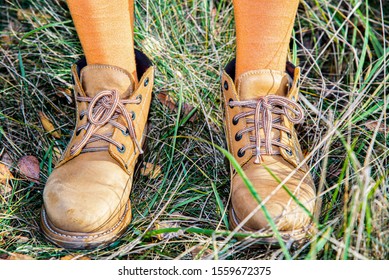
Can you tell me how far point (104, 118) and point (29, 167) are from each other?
0.31 meters

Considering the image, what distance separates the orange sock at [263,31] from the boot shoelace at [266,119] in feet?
0.29

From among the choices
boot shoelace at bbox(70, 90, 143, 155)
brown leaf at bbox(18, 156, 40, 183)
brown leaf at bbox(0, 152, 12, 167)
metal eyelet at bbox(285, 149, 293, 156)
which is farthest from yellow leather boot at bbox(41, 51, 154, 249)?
metal eyelet at bbox(285, 149, 293, 156)

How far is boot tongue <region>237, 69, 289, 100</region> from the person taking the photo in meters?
1.33

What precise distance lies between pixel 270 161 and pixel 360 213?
10.7 inches

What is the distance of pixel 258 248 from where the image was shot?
1212 millimetres

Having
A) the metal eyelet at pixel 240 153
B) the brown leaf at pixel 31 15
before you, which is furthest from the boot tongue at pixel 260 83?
the brown leaf at pixel 31 15

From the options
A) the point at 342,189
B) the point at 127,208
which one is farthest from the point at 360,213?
the point at 127,208

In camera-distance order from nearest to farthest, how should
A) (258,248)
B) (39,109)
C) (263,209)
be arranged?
(263,209)
(258,248)
(39,109)

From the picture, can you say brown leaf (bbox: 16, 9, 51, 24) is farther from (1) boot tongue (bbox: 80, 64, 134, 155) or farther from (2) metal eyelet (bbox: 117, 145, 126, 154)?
(2) metal eyelet (bbox: 117, 145, 126, 154)

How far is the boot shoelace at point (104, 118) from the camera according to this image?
1336mm

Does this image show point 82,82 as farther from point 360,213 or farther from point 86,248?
point 360,213

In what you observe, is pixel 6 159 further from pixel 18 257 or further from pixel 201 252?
pixel 201 252

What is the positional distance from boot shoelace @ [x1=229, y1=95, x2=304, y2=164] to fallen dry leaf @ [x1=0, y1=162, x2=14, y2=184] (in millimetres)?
675

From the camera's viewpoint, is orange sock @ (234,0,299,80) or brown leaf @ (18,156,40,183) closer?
orange sock @ (234,0,299,80)
